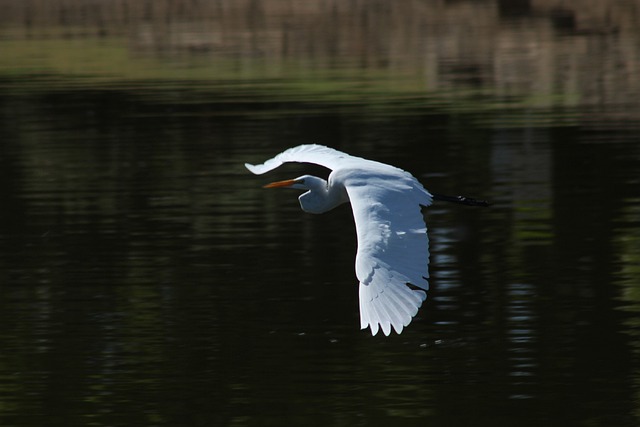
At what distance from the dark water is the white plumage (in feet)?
4.13

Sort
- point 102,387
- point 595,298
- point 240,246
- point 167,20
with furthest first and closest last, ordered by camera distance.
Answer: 1. point 167,20
2. point 240,246
3. point 595,298
4. point 102,387

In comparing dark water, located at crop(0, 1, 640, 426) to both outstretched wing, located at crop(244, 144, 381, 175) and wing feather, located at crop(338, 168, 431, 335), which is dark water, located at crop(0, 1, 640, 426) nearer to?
outstretched wing, located at crop(244, 144, 381, 175)

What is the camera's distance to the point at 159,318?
400 inches

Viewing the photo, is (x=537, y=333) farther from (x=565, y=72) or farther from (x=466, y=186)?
(x=565, y=72)

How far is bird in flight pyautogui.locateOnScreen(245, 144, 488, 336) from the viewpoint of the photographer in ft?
20.4

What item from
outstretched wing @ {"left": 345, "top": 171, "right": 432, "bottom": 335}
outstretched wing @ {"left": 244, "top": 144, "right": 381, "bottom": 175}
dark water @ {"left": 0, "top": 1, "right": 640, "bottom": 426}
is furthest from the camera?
outstretched wing @ {"left": 244, "top": 144, "right": 381, "bottom": 175}

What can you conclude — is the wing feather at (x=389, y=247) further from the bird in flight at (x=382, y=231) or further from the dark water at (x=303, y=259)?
the dark water at (x=303, y=259)

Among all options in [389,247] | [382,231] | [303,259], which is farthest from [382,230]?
[303,259]

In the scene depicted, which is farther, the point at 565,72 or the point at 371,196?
the point at 565,72

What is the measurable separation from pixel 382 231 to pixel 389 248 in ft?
0.73

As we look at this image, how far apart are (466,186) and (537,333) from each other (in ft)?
17.6

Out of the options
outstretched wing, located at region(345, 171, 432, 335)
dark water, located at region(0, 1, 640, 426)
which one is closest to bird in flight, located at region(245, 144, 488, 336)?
outstretched wing, located at region(345, 171, 432, 335)

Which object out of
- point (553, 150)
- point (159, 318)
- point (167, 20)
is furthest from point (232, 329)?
point (167, 20)

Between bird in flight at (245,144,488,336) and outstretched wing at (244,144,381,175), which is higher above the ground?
outstretched wing at (244,144,381,175)
